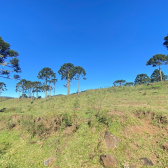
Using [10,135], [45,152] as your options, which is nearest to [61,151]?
[45,152]

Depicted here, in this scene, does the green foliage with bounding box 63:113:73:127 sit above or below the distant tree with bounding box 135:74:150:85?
below

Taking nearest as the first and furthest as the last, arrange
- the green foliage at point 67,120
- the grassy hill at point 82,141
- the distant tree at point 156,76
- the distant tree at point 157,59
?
the grassy hill at point 82,141 → the green foliage at point 67,120 → the distant tree at point 157,59 → the distant tree at point 156,76

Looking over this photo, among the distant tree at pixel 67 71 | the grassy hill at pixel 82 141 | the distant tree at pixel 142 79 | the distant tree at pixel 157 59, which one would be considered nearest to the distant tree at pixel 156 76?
the distant tree at pixel 142 79

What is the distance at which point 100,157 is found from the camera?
153 inches

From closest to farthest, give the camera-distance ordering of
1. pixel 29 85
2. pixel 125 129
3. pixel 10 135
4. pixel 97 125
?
pixel 125 129
pixel 97 125
pixel 10 135
pixel 29 85

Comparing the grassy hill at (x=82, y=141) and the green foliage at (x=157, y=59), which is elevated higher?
the green foliage at (x=157, y=59)

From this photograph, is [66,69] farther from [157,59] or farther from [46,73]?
[157,59]

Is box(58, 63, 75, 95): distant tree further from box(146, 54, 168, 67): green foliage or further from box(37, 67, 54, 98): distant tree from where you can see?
box(146, 54, 168, 67): green foliage

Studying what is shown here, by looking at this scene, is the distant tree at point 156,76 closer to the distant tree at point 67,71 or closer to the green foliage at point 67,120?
the distant tree at point 67,71

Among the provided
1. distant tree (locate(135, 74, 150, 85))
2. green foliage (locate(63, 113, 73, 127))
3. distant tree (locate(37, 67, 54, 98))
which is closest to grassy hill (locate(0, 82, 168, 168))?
green foliage (locate(63, 113, 73, 127))

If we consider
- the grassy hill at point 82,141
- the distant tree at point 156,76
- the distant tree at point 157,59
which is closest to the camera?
the grassy hill at point 82,141

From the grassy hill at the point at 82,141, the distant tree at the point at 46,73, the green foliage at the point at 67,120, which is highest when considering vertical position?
the distant tree at the point at 46,73

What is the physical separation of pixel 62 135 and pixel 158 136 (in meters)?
4.58

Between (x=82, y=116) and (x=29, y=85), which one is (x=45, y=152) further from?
(x=29, y=85)
